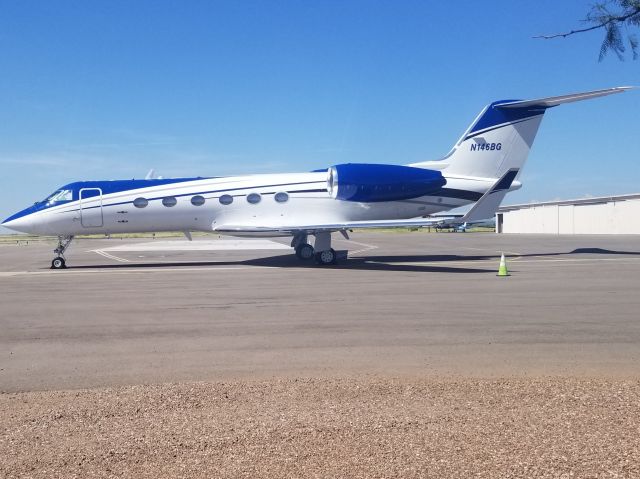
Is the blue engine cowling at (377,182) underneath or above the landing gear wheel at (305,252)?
above

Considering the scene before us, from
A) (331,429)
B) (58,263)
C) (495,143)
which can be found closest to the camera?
(331,429)

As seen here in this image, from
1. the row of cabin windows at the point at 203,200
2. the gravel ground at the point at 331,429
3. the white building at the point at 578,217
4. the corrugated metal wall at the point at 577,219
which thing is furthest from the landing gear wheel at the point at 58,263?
the corrugated metal wall at the point at 577,219

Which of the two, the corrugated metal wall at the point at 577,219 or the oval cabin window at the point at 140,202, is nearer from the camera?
the oval cabin window at the point at 140,202

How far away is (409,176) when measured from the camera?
23922mm

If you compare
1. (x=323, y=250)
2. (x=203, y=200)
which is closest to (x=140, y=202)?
(x=203, y=200)

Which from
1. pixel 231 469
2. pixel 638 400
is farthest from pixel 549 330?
pixel 231 469

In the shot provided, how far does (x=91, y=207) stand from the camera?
78.2 feet

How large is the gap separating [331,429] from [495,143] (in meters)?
21.6

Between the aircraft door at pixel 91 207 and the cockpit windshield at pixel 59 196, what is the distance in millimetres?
490

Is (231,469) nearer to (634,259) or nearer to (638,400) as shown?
(638,400)

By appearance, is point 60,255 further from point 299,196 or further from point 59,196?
point 299,196

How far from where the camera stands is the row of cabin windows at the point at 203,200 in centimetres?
2383

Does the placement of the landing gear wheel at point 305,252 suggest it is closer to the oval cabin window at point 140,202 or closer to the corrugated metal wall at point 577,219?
the oval cabin window at point 140,202

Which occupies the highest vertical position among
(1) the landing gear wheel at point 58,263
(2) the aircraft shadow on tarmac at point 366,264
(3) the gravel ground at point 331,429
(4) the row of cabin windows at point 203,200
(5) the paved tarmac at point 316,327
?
(4) the row of cabin windows at point 203,200
